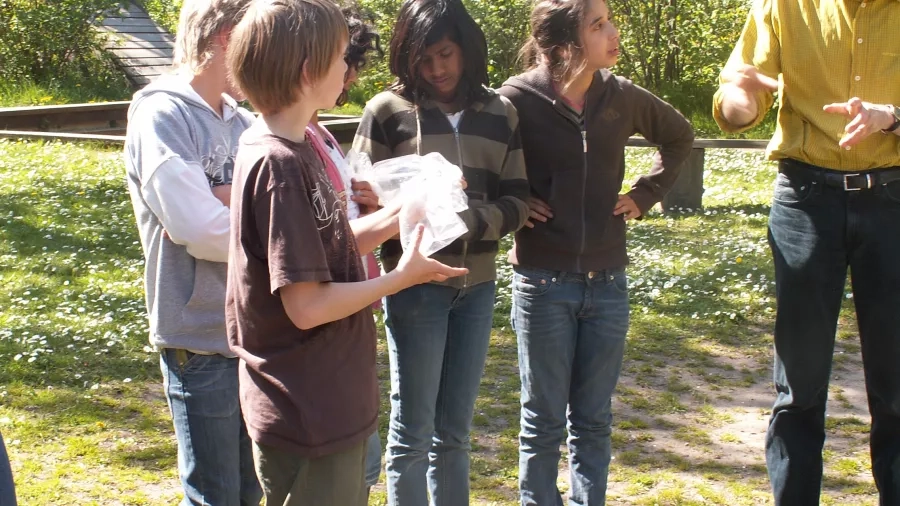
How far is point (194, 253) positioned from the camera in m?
2.55

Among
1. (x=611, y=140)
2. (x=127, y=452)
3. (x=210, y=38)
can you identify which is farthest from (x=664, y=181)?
(x=127, y=452)

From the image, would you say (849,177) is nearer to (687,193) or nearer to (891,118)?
(891,118)

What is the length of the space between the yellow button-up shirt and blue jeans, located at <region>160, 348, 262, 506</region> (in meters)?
1.79

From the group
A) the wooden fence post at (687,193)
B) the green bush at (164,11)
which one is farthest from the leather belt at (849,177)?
the green bush at (164,11)

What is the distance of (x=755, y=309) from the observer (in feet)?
21.6

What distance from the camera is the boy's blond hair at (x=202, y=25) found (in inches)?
102

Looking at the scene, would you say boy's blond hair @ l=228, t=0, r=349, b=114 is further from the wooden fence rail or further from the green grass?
the wooden fence rail

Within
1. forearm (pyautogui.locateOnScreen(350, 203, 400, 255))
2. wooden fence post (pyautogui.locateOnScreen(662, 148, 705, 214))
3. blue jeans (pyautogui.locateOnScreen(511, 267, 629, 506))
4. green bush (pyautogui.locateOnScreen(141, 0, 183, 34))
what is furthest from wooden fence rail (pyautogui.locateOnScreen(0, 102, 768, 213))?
green bush (pyautogui.locateOnScreen(141, 0, 183, 34))

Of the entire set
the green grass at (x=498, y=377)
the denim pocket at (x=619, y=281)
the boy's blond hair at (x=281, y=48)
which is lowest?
the green grass at (x=498, y=377)

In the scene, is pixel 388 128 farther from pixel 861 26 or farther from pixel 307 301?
pixel 861 26

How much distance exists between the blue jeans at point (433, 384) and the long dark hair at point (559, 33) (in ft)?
2.42

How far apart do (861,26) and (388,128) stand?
1.48 m

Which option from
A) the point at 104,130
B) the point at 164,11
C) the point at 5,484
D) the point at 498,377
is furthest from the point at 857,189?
the point at 164,11

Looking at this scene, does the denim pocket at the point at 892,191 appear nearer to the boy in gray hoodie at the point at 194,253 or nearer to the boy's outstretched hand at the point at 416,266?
the boy's outstretched hand at the point at 416,266
